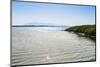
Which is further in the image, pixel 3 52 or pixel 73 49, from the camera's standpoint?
pixel 73 49

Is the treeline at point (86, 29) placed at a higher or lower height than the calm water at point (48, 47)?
higher

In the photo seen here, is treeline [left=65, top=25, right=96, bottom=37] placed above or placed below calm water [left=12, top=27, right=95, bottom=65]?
above

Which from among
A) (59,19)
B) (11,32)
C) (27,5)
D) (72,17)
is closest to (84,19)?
(72,17)

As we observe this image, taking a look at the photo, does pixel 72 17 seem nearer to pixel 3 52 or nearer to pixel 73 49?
pixel 73 49

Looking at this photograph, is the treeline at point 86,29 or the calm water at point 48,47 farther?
the treeline at point 86,29

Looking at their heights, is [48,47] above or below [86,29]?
below

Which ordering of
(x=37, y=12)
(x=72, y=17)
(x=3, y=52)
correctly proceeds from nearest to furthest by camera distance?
(x=3, y=52), (x=37, y=12), (x=72, y=17)

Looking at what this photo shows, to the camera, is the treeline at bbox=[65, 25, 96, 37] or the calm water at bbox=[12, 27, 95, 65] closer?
the calm water at bbox=[12, 27, 95, 65]

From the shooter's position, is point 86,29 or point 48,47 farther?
point 86,29
